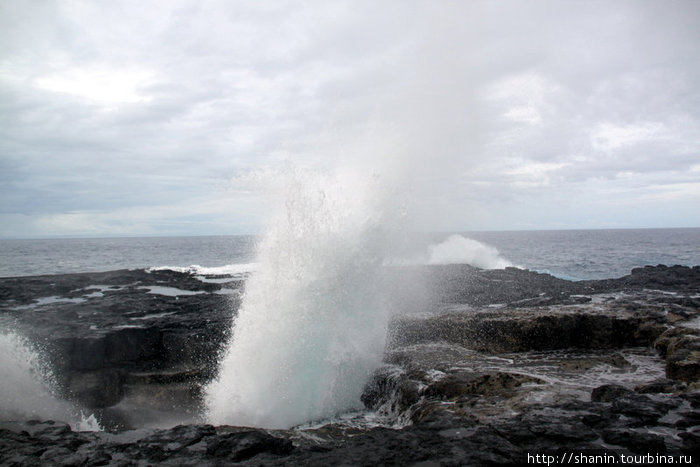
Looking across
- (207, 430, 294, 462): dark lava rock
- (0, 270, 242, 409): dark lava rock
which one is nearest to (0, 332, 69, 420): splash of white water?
(0, 270, 242, 409): dark lava rock

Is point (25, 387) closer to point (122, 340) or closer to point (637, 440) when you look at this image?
point (122, 340)

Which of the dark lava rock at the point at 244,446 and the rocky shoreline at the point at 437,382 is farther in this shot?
the dark lava rock at the point at 244,446

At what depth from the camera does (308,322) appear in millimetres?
10703

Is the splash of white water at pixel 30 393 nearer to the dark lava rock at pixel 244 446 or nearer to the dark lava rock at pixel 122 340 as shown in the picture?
the dark lava rock at pixel 122 340

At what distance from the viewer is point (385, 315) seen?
11.9m

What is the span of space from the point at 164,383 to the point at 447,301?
1160cm

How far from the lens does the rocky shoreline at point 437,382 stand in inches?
210

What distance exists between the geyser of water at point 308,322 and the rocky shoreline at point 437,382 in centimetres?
73

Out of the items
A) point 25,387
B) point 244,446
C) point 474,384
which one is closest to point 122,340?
point 25,387

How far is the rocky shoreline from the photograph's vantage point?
532cm

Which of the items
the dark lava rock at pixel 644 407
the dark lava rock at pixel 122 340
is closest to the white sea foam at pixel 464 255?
the dark lava rock at pixel 122 340

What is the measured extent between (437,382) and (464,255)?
34435 mm

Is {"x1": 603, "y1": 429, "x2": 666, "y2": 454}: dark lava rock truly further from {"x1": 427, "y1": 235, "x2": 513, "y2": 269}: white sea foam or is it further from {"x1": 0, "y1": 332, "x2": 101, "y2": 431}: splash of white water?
{"x1": 427, "y1": 235, "x2": 513, "y2": 269}: white sea foam

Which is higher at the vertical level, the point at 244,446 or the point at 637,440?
the point at 637,440
